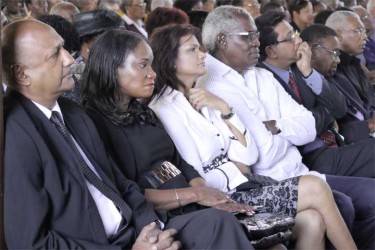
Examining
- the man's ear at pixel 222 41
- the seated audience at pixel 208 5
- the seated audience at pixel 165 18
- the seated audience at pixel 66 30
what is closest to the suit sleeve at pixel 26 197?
the seated audience at pixel 66 30

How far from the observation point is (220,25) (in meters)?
3.13

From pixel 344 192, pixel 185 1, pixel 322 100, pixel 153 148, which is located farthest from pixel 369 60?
pixel 153 148

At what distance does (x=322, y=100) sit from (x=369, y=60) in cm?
220

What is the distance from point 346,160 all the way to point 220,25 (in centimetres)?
93

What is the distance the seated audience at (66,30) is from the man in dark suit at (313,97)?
101 cm

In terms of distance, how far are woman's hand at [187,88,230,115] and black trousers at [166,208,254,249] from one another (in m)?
0.70

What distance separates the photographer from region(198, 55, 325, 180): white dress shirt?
9.41ft

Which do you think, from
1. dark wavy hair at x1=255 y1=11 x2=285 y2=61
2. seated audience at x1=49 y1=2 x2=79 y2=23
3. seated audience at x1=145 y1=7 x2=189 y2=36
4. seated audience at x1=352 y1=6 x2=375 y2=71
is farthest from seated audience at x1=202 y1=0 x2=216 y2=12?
dark wavy hair at x1=255 y1=11 x2=285 y2=61

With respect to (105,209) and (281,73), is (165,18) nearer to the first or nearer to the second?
(281,73)

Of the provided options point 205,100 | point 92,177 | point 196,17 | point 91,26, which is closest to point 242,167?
point 205,100

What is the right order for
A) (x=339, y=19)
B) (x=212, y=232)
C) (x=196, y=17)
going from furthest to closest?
(x=339, y=19) < (x=196, y=17) < (x=212, y=232)

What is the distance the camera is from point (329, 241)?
2.53m

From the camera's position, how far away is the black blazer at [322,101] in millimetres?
→ 3293

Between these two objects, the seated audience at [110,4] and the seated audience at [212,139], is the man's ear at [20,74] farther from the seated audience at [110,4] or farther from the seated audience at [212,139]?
the seated audience at [110,4]
